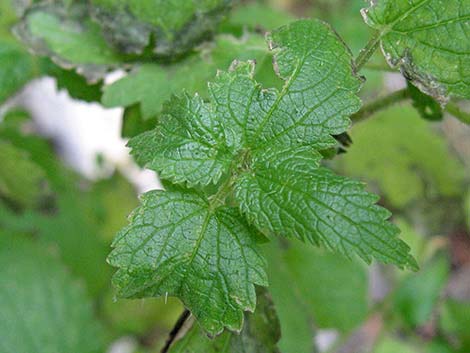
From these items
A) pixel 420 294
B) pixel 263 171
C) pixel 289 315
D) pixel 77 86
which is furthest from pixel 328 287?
pixel 263 171

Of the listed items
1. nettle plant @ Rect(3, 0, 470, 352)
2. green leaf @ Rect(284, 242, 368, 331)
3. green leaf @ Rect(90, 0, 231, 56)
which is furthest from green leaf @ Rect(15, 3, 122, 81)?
green leaf @ Rect(284, 242, 368, 331)

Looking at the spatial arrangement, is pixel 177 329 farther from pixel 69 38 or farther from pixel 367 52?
pixel 69 38

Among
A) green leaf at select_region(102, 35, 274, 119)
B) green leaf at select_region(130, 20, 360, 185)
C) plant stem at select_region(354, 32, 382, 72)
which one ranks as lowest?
green leaf at select_region(102, 35, 274, 119)

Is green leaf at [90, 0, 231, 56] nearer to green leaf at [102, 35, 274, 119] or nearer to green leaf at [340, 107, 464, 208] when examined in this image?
green leaf at [102, 35, 274, 119]

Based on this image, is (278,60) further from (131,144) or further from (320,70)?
(131,144)

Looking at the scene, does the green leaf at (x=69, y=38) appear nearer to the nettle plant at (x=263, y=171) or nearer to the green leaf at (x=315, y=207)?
the nettle plant at (x=263, y=171)

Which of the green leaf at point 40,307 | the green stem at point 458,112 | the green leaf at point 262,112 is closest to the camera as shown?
the green leaf at point 262,112

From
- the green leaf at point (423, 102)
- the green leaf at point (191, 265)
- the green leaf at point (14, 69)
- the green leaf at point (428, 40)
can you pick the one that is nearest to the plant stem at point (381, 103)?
the green leaf at point (423, 102)
